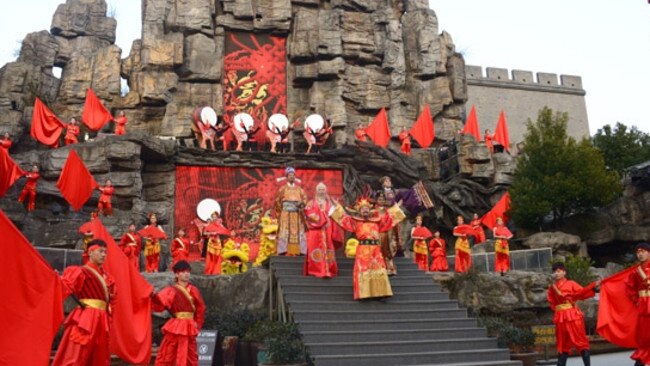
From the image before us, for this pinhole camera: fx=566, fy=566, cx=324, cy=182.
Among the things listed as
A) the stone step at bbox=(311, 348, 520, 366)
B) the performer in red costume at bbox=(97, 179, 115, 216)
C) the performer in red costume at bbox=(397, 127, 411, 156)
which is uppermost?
the performer in red costume at bbox=(397, 127, 411, 156)

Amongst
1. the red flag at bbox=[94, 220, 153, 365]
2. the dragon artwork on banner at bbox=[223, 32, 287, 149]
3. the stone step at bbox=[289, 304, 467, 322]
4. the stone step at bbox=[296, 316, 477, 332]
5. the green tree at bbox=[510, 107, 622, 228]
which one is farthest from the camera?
the dragon artwork on banner at bbox=[223, 32, 287, 149]

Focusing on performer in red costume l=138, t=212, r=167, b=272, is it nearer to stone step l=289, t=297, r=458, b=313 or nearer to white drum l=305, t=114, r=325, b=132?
stone step l=289, t=297, r=458, b=313

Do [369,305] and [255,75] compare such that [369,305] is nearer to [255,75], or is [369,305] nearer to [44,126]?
[44,126]

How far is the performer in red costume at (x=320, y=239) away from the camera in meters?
10.1

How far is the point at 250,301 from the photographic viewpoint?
10516mm

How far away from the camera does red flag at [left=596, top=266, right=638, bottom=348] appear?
24.7 feet

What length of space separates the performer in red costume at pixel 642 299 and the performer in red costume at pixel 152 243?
1048 centimetres

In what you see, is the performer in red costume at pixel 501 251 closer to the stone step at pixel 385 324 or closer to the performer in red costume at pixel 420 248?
the performer in red costume at pixel 420 248

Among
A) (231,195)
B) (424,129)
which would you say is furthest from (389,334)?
(424,129)

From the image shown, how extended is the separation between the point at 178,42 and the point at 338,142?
802 cm

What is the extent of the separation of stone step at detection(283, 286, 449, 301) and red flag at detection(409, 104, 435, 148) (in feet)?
50.1

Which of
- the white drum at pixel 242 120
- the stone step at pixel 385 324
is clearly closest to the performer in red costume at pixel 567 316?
the stone step at pixel 385 324

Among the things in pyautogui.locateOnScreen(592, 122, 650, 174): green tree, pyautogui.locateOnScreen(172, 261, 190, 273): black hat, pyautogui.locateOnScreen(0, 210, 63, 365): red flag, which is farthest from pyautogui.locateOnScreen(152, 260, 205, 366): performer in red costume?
pyautogui.locateOnScreen(592, 122, 650, 174): green tree

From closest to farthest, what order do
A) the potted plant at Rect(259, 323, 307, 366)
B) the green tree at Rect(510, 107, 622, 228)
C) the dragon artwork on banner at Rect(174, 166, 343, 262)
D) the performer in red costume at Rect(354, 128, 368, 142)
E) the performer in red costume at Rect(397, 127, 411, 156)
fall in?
the potted plant at Rect(259, 323, 307, 366) → the dragon artwork on banner at Rect(174, 166, 343, 262) → the green tree at Rect(510, 107, 622, 228) → the performer in red costume at Rect(354, 128, 368, 142) → the performer in red costume at Rect(397, 127, 411, 156)
